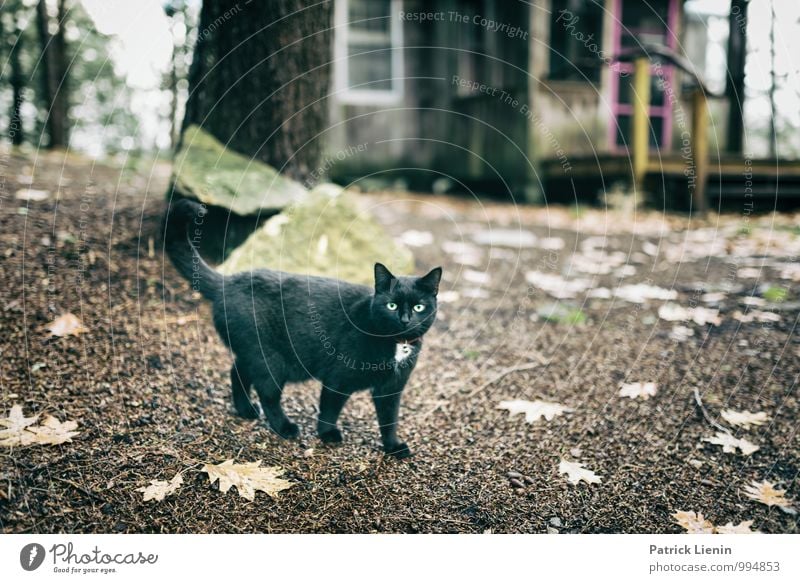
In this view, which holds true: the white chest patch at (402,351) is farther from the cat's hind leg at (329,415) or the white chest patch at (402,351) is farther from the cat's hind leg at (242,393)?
the cat's hind leg at (242,393)

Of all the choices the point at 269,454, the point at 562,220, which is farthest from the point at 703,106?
the point at 269,454

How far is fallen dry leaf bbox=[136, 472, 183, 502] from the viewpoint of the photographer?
1809 mm

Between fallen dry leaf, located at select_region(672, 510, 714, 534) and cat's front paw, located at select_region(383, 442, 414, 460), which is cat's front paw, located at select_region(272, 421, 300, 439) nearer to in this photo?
cat's front paw, located at select_region(383, 442, 414, 460)

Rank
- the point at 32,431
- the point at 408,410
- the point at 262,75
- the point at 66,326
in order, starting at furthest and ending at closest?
the point at 262,75 < the point at 66,326 < the point at 408,410 < the point at 32,431

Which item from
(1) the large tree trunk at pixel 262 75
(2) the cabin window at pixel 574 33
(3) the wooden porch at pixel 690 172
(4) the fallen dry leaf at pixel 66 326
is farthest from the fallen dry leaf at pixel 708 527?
(2) the cabin window at pixel 574 33

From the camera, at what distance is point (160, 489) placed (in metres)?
1.83

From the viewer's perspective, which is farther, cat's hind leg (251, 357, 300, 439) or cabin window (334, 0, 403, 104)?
cabin window (334, 0, 403, 104)

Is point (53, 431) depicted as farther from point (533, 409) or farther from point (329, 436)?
point (533, 409)

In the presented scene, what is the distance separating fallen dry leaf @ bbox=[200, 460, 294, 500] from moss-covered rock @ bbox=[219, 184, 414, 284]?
1.09m

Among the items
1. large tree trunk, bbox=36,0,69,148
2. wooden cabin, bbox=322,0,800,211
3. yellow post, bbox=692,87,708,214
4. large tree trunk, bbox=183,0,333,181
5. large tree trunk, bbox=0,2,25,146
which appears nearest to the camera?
large tree trunk, bbox=183,0,333,181

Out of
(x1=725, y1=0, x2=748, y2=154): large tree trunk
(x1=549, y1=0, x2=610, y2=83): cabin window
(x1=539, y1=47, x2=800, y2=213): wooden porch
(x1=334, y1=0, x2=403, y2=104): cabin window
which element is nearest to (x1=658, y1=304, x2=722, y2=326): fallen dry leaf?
(x1=539, y1=47, x2=800, y2=213): wooden porch

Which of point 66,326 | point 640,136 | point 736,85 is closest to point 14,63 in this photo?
point 66,326

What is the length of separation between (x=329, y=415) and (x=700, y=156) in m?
5.60

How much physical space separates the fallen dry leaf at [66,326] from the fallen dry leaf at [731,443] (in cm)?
266
